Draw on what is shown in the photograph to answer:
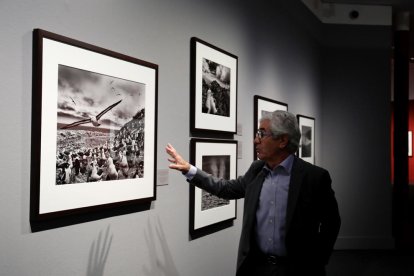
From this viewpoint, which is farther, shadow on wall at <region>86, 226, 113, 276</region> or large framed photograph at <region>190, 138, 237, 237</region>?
large framed photograph at <region>190, 138, 237, 237</region>

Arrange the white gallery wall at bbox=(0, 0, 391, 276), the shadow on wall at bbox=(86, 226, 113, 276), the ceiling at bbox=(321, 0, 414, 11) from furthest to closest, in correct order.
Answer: the ceiling at bbox=(321, 0, 414, 11) < the shadow on wall at bbox=(86, 226, 113, 276) < the white gallery wall at bbox=(0, 0, 391, 276)

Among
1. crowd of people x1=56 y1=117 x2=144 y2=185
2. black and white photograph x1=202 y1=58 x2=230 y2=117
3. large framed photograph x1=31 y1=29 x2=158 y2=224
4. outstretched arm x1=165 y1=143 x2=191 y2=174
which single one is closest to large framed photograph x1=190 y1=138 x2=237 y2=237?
black and white photograph x1=202 y1=58 x2=230 y2=117

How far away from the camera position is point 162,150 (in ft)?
10.6

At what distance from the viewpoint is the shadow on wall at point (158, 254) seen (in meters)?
3.10

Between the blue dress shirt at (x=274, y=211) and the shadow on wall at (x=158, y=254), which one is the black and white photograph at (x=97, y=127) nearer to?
the shadow on wall at (x=158, y=254)

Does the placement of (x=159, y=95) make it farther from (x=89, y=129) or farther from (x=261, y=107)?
(x=261, y=107)

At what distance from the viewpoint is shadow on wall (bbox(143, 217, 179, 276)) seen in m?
3.10

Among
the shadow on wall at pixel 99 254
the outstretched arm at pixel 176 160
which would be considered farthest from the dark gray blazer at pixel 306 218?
the shadow on wall at pixel 99 254

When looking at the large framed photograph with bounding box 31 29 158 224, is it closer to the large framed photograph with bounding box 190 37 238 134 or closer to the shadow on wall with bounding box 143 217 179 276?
the shadow on wall with bounding box 143 217 179 276

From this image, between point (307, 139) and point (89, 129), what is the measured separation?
195 inches

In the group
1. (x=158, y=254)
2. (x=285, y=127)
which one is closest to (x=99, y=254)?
(x=158, y=254)

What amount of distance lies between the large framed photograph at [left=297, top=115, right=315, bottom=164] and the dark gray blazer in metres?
3.59

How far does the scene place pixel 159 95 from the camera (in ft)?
10.5

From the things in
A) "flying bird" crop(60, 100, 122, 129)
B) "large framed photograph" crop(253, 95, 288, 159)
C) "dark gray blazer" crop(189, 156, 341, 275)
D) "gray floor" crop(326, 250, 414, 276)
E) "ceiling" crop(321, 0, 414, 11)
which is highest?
"ceiling" crop(321, 0, 414, 11)
